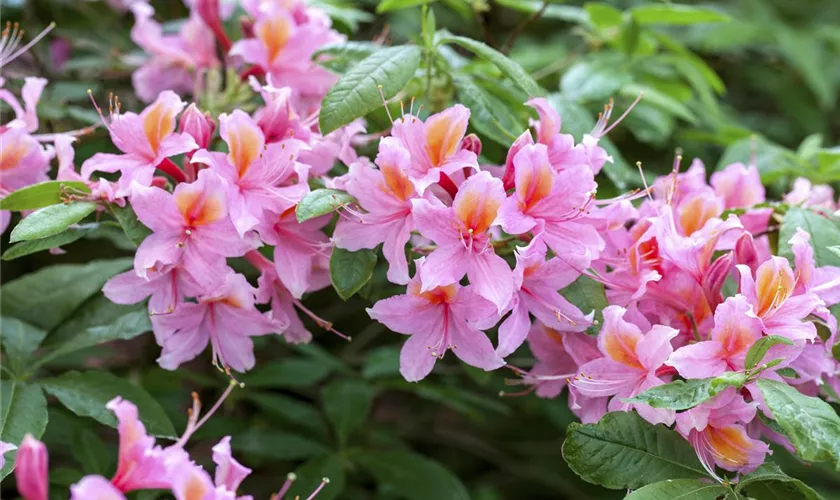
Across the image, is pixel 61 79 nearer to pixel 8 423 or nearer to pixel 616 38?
pixel 8 423

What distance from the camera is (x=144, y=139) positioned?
3.34 ft

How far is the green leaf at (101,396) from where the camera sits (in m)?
1.07

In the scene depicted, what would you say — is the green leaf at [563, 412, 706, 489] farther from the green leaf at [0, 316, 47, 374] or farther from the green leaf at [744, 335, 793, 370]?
the green leaf at [0, 316, 47, 374]

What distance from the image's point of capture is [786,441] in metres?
1.03

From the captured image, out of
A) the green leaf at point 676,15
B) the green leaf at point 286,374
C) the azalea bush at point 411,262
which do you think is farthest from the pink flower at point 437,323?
the green leaf at point 676,15

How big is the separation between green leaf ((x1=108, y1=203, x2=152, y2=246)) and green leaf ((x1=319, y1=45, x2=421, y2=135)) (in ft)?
0.77

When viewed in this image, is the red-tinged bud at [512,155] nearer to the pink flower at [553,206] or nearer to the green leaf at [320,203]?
the pink flower at [553,206]

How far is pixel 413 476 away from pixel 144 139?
0.71 m

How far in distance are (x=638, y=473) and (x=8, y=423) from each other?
723mm

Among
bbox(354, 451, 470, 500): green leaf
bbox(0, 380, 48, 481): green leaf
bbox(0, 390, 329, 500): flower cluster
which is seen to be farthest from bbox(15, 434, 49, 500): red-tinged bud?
bbox(354, 451, 470, 500): green leaf

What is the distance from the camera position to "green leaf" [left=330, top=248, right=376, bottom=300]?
973 mm

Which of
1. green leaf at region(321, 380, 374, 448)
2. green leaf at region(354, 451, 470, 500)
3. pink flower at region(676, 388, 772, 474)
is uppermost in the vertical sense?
pink flower at region(676, 388, 772, 474)

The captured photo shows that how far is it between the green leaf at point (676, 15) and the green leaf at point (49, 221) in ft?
3.34

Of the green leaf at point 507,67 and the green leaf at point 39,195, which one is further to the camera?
the green leaf at point 507,67
